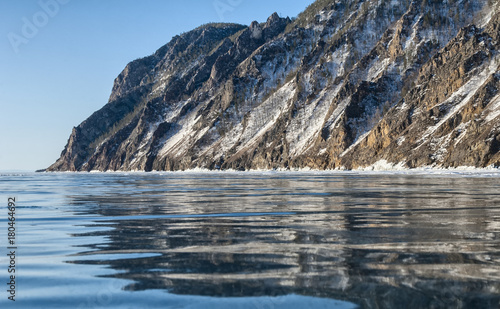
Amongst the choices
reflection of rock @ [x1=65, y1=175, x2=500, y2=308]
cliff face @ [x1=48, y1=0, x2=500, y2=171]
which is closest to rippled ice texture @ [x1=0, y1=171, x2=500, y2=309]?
reflection of rock @ [x1=65, y1=175, x2=500, y2=308]

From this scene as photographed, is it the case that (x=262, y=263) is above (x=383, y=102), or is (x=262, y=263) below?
below

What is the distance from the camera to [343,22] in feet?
650

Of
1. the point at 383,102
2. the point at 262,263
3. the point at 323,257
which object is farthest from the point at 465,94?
the point at 262,263

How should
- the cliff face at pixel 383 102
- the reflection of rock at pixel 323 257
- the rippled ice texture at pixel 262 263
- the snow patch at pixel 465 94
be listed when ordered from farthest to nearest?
the snow patch at pixel 465 94, the cliff face at pixel 383 102, the reflection of rock at pixel 323 257, the rippled ice texture at pixel 262 263

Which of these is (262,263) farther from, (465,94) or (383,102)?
(383,102)

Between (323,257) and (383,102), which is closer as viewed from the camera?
(323,257)

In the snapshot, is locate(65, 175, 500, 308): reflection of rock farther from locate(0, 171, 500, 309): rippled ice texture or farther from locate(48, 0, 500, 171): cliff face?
locate(48, 0, 500, 171): cliff face

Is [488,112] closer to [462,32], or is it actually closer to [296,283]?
[462,32]

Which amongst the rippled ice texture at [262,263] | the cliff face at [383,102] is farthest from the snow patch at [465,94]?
the rippled ice texture at [262,263]

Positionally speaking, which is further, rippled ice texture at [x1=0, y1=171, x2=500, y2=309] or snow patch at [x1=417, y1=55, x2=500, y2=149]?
snow patch at [x1=417, y1=55, x2=500, y2=149]

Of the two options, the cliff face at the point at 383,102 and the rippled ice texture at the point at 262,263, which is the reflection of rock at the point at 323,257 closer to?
the rippled ice texture at the point at 262,263

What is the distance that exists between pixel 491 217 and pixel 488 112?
82.7m

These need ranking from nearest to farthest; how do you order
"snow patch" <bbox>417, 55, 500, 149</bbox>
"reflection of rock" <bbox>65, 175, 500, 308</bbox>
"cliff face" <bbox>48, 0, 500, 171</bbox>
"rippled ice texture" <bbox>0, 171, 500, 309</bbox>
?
"rippled ice texture" <bbox>0, 171, 500, 309</bbox>, "reflection of rock" <bbox>65, 175, 500, 308</bbox>, "cliff face" <bbox>48, 0, 500, 171</bbox>, "snow patch" <bbox>417, 55, 500, 149</bbox>

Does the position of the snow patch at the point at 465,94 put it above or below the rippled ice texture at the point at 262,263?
above
